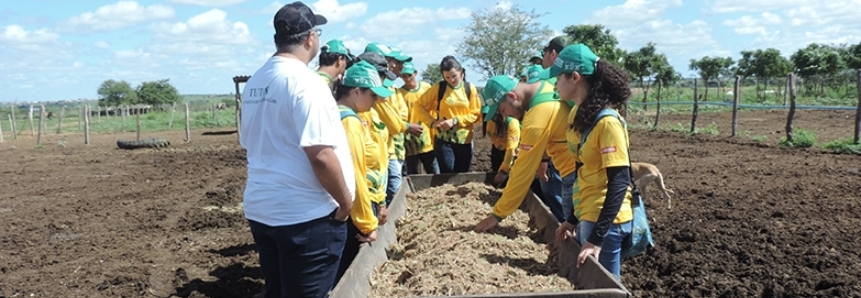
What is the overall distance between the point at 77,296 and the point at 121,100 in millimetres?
74687

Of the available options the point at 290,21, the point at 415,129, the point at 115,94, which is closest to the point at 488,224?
the point at 290,21

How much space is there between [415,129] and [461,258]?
3059mm

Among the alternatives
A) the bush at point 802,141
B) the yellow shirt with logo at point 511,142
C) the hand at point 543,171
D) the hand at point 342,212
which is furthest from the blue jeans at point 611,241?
the bush at point 802,141

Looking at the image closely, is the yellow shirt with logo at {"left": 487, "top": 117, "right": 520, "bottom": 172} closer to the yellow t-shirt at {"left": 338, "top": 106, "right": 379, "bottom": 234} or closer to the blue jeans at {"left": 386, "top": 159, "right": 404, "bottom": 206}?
the blue jeans at {"left": 386, "top": 159, "right": 404, "bottom": 206}

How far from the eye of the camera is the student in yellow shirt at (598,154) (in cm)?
296

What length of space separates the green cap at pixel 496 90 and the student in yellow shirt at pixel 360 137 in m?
0.80

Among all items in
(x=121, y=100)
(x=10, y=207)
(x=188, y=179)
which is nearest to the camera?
(x=10, y=207)

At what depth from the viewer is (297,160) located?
8.66 feet

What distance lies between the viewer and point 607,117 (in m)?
2.98

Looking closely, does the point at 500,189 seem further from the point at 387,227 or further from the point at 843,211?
the point at 843,211

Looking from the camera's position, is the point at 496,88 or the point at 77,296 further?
the point at 77,296

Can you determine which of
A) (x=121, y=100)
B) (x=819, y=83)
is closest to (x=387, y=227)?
(x=819, y=83)

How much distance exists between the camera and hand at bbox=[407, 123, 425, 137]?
21.8 ft

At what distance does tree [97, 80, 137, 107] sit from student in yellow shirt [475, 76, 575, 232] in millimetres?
73586
